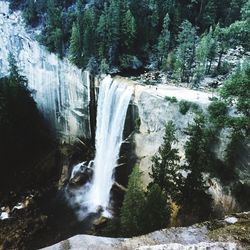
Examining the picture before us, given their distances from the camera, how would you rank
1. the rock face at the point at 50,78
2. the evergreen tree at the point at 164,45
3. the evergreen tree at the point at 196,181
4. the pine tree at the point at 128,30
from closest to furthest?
the evergreen tree at the point at 196,181 → the pine tree at the point at 128,30 → the evergreen tree at the point at 164,45 → the rock face at the point at 50,78

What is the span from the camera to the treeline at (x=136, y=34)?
39.0 metres

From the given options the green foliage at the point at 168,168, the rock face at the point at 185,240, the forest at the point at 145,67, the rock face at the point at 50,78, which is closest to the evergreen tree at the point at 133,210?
the forest at the point at 145,67

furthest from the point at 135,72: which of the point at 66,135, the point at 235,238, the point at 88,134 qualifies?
the point at 235,238

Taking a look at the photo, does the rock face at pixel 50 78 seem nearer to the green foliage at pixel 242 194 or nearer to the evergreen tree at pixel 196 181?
the evergreen tree at pixel 196 181

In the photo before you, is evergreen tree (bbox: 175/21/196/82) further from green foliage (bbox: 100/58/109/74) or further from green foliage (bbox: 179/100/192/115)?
green foliage (bbox: 179/100/192/115)

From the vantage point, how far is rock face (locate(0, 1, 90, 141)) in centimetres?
4234

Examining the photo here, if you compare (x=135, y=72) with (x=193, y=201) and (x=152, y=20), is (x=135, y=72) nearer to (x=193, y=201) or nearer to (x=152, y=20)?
(x=152, y=20)

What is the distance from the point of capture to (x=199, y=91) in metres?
34.8

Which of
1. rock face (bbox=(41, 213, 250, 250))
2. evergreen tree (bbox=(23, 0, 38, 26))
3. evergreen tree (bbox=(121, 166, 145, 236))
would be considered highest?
evergreen tree (bbox=(23, 0, 38, 26))

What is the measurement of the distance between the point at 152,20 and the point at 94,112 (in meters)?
14.3

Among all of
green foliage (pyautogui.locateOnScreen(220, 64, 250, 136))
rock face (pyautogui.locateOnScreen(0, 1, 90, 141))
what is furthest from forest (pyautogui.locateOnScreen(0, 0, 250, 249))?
green foliage (pyautogui.locateOnScreen(220, 64, 250, 136))

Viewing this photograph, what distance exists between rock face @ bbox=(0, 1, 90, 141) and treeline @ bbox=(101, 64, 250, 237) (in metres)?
17.5

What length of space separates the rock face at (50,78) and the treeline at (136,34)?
73.7 inches

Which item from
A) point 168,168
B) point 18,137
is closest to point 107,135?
point 168,168
